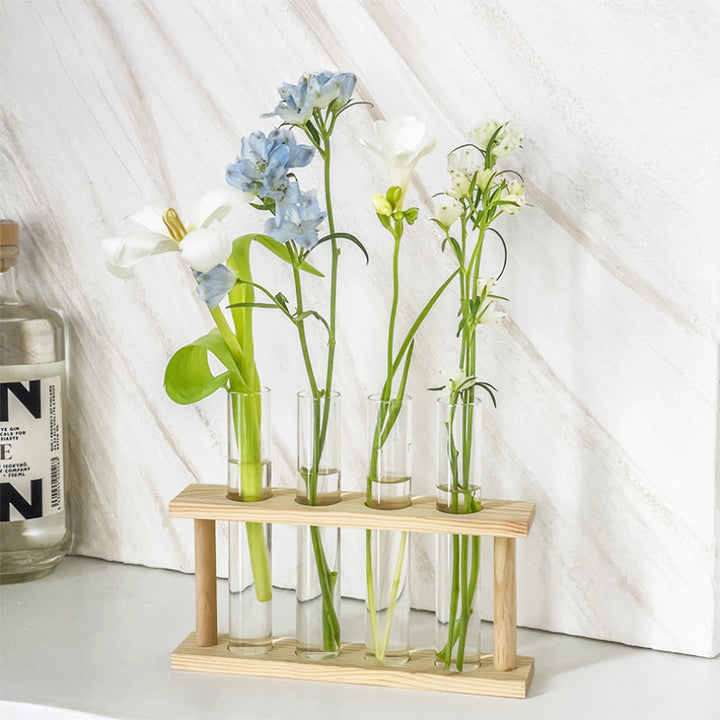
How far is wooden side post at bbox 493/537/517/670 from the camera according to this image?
739 mm

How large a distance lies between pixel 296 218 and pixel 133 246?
116mm

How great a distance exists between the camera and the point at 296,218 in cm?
70

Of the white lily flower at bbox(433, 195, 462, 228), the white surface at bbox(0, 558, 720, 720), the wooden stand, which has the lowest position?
the white surface at bbox(0, 558, 720, 720)

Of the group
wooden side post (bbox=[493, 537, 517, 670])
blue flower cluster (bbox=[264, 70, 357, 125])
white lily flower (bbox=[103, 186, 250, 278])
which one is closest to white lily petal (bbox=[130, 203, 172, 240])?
white lily flower (bbox=[103, 186, 250, 278])

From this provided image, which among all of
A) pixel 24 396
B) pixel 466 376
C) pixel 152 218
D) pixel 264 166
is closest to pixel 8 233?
pixel 24 396

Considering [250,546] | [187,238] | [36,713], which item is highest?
[187,238]

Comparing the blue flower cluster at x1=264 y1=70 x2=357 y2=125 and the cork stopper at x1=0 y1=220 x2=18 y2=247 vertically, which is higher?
the blue flower cluster at x1=264 y1=70 x2=357 y2=125

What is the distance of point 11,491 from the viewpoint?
0.94m

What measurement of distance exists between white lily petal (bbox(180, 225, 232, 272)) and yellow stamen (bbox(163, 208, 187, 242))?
2 centimetres

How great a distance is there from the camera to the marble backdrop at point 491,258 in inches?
30.2

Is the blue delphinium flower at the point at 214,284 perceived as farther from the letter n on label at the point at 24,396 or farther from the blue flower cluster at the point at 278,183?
the letter n on label at the point at 24,396

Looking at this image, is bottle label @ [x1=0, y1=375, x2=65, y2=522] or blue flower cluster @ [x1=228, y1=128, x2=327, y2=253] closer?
blue flower cluster @ [x1=228, y1=128, x2=327, y2=253]

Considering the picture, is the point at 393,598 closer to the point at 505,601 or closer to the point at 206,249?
the point at 505,601

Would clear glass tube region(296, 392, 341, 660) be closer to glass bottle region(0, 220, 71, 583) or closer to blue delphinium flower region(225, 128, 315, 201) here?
blue delphinium flower region(225, 128, 315, 201)
